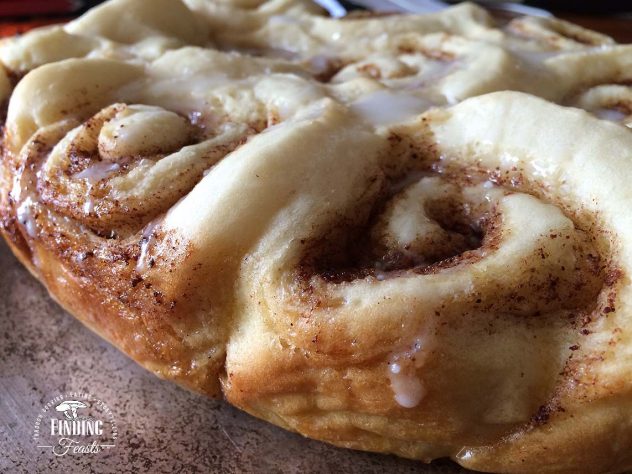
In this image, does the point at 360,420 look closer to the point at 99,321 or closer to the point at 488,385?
the point at 488,385

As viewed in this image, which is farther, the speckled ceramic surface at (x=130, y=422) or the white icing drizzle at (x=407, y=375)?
the speckled ceramic surface at (x=130, y=422)

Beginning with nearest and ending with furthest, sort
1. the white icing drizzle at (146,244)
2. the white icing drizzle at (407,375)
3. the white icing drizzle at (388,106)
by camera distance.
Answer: the white icing drizzle at (407,375)
the white icing drizzle at (146,244)
the white icing drizzle at (388,106)

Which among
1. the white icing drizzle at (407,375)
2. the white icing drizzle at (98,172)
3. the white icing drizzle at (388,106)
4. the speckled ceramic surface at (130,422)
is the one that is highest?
the white icing drizzle at (388,106)

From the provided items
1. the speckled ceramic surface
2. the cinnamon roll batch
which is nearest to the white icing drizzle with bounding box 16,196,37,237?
the cinnamon roll batch

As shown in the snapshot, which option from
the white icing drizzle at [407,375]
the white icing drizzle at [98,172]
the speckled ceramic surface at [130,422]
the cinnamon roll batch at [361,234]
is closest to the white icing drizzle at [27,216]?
the cinnamon roll batch at [361,234]

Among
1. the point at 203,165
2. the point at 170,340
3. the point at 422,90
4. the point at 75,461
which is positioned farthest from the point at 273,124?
the point at 75,461

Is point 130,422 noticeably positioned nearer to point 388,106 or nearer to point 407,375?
point 407,375

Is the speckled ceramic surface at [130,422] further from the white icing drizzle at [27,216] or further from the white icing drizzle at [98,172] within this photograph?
the white icing drizzle at [98,172]

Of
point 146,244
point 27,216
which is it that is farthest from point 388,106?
point 27,216
